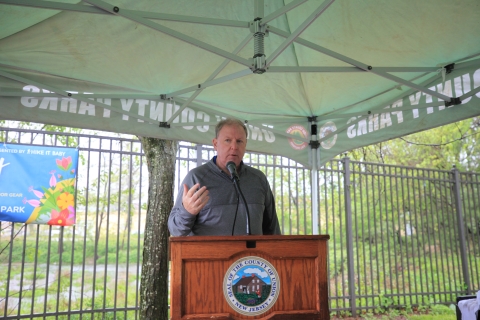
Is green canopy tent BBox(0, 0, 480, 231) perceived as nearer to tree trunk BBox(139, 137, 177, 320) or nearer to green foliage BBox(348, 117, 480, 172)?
tree trunk BBox(139, 137, 177, 320)

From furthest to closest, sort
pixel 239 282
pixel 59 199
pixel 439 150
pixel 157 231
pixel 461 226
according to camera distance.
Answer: pixel 439 150 → pixel 461 226 → pixel 59 199 → pixel 157 231 → pixel 239 282

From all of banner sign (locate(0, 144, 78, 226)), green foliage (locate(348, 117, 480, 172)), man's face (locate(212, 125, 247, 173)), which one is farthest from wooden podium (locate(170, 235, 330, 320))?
green foliage (locate(348, 117, 480, 172))

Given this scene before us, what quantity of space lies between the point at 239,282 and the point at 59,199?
4.22 meters

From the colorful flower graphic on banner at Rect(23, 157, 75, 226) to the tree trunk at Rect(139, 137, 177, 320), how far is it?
1058 millimetres

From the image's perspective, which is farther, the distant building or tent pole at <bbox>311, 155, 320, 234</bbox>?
tent pole at <bbox>311, 155, 320, 234</bbox>

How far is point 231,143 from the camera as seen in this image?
2633mm

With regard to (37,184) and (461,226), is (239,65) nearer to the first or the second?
(37,184)

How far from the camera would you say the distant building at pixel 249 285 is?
5.33 ft

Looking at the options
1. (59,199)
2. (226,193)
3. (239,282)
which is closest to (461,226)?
(226,193)

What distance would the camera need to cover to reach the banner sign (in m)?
4.84

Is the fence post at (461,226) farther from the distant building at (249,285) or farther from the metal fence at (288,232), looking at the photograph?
the distant building at (249,285)

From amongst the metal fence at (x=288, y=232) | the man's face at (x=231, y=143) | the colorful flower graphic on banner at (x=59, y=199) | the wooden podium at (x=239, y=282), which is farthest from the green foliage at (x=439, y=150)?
the wooden podium at (x=239, y=282)

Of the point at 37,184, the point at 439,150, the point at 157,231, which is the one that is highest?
the point at 439,150

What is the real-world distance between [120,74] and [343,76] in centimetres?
218
